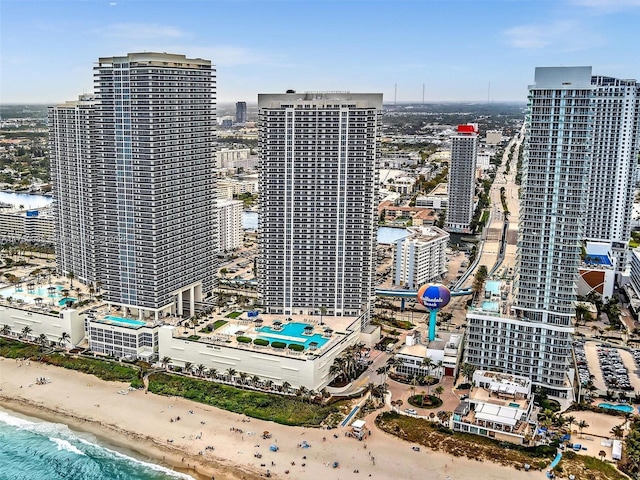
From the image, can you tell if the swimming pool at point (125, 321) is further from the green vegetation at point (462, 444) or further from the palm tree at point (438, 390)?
the palm tree at point (438, 390)

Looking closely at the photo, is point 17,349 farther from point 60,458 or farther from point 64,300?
point 60,458

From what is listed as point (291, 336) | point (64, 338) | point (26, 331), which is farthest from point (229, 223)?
point (291, 336)

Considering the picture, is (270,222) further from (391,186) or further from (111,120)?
(391,186)

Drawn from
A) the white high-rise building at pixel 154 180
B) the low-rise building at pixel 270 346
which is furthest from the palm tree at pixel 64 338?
the low-rise building at pixel 270 346

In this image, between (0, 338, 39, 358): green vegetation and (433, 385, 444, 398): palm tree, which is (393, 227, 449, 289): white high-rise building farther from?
(0, 338, 39, 358): green vegetation

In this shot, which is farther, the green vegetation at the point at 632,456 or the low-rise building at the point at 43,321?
the low-rise building at the point at 43,321

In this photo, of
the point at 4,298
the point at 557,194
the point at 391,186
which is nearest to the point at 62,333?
the point at 4,298
